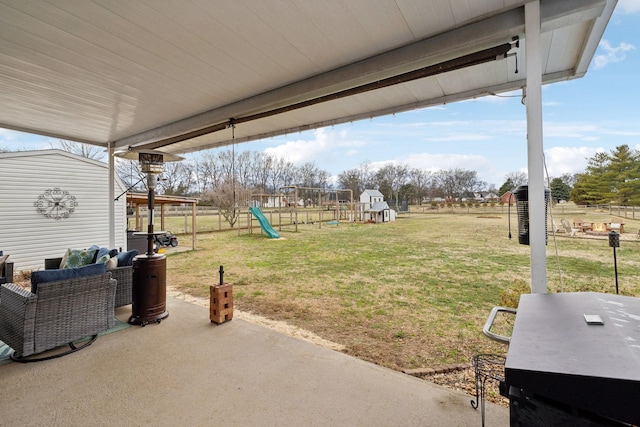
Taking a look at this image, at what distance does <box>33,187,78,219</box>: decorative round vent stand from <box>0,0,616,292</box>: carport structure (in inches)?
126

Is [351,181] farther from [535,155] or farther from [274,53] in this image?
[535,155]

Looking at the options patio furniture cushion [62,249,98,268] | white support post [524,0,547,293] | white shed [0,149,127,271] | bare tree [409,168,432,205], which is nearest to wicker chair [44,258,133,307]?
patio furniture cushion [62,249,98,268]

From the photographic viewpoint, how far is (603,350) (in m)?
0.85

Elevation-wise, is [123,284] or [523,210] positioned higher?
[523,210]

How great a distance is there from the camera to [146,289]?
3262 millimetres

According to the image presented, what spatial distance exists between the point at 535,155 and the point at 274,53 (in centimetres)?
211

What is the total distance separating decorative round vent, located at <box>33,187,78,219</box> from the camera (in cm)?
627

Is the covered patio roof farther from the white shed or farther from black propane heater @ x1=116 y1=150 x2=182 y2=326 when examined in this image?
the white shed

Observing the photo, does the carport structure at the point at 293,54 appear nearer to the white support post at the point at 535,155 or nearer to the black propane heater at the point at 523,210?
the white support post at the point at 535,155

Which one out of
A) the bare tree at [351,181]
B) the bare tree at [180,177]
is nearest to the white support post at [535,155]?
the bare tree at [180,177]

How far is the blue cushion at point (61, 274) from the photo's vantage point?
258 cm

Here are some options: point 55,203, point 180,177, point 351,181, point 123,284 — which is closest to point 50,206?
point 55,203

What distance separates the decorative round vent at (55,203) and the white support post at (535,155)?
8675 mm

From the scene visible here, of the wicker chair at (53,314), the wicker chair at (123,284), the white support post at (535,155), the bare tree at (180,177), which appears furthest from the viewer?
the bare tree at (180,177)
